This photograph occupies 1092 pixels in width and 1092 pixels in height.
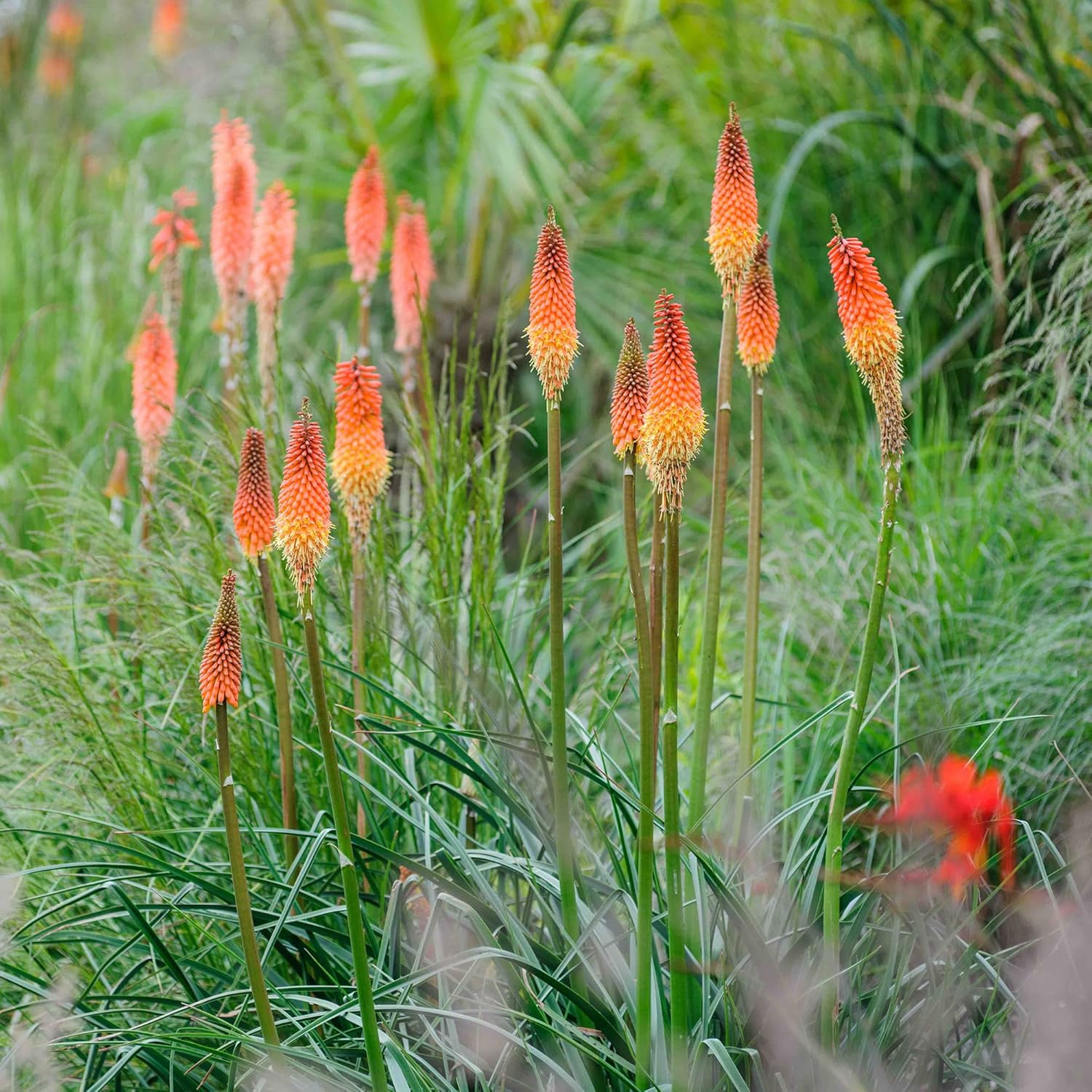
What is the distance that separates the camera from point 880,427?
5.25 feet

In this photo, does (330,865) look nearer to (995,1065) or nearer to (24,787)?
(24,787)

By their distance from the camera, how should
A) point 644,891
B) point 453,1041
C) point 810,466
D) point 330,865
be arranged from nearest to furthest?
point 644,891 < point 453,1041 < point 330,865 < point 810,466

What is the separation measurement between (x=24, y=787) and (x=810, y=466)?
2.27 meters

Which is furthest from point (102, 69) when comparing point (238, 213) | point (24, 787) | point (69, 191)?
point (24, 787)

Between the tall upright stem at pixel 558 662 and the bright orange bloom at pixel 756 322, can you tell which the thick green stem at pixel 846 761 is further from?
the bright orange bloom at pixel 756 322

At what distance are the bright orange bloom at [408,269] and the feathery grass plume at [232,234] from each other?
363 mm

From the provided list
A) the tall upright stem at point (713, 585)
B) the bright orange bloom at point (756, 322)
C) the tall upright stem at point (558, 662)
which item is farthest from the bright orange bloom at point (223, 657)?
the bright orange bloom at point (756, 322)

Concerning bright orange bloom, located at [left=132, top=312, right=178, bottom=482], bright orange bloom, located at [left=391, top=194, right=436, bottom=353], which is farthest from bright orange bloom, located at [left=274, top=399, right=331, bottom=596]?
bright orange bloom, located at [left=391, top=194, right=436, bottom=353]

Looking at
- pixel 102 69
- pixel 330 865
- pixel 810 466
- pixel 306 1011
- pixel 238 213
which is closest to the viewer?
pixel 306 1011

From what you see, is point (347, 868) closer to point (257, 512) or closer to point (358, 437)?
point (257, 512)

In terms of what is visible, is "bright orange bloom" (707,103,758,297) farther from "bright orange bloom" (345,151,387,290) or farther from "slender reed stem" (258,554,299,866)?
"bright orange bloom" (345,151,387,290)

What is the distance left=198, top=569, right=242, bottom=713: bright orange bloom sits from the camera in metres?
1.54

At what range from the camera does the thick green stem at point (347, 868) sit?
4.83 feet

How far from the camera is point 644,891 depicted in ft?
5.06
